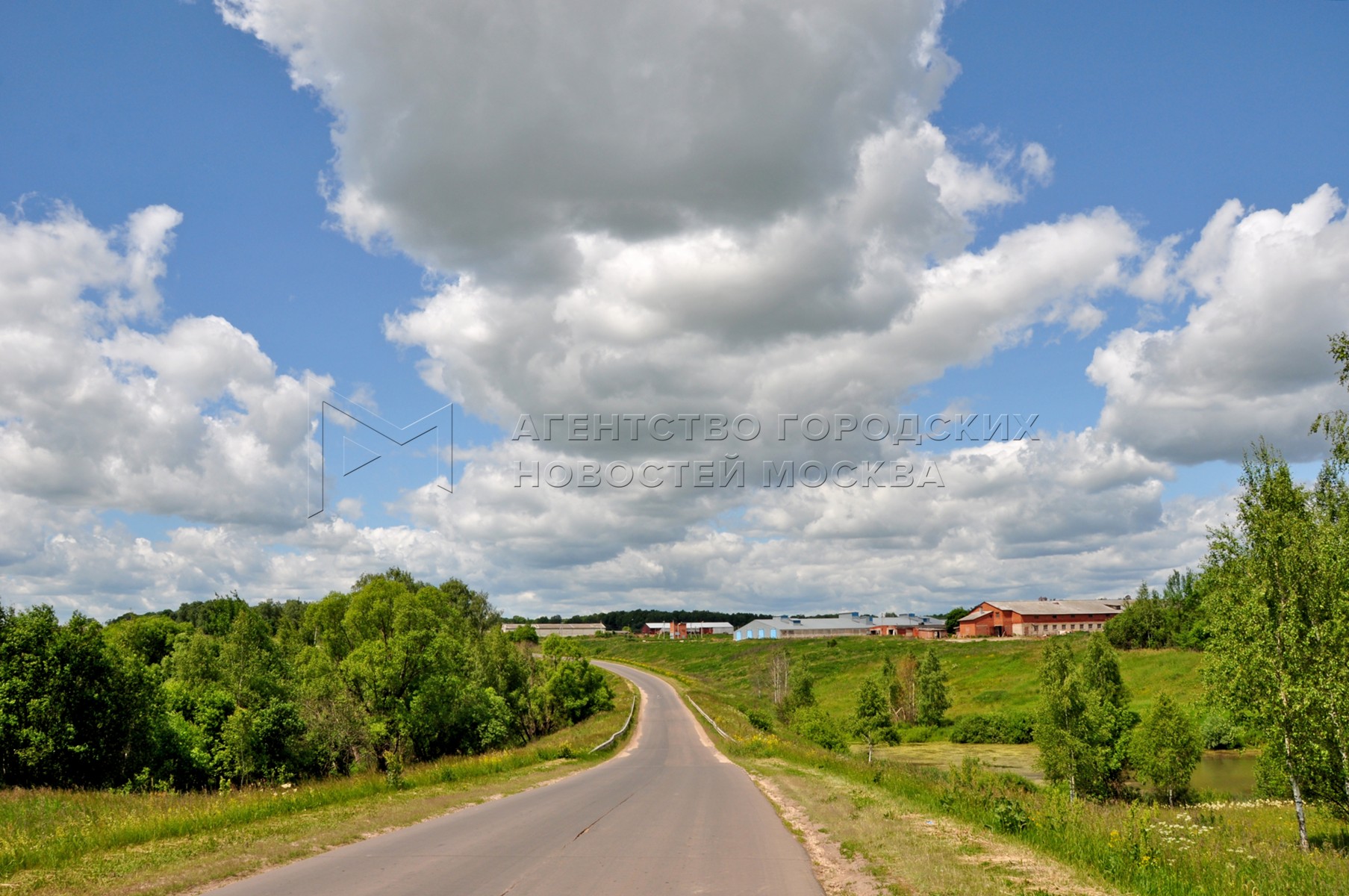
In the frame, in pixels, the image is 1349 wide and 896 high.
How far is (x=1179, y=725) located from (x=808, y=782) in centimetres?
2904

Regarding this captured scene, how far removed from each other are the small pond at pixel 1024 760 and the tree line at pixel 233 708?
3077cm

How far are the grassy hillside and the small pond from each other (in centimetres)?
561

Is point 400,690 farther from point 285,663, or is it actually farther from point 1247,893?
point 1247,893

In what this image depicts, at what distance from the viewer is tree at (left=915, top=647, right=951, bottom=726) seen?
287ft

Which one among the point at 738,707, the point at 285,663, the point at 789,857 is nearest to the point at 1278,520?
the point at 789,857

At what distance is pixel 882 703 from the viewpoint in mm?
75250

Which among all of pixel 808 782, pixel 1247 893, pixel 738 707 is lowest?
pixel 738 707

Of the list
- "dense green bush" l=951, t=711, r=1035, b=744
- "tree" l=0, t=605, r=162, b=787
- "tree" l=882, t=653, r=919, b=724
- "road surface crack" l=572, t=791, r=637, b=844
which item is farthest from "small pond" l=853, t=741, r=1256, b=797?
"tree" l=0, t=605, r=162, b=787

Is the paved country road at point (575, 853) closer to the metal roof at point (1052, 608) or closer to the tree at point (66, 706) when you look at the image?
the tree at point (66, 706)

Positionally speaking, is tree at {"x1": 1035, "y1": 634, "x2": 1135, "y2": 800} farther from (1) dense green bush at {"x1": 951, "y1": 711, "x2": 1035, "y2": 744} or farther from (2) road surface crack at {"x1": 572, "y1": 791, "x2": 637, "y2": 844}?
(2) road surface crack at {"x1": 572, "y1": 791, "x2": 637, "y2": 844}

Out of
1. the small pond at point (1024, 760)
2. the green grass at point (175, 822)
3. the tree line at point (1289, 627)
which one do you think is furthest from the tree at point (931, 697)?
the green grass at point (175, 822)

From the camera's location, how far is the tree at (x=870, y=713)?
7275 cm

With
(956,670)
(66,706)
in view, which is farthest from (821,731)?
(956,670)

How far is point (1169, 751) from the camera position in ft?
151
